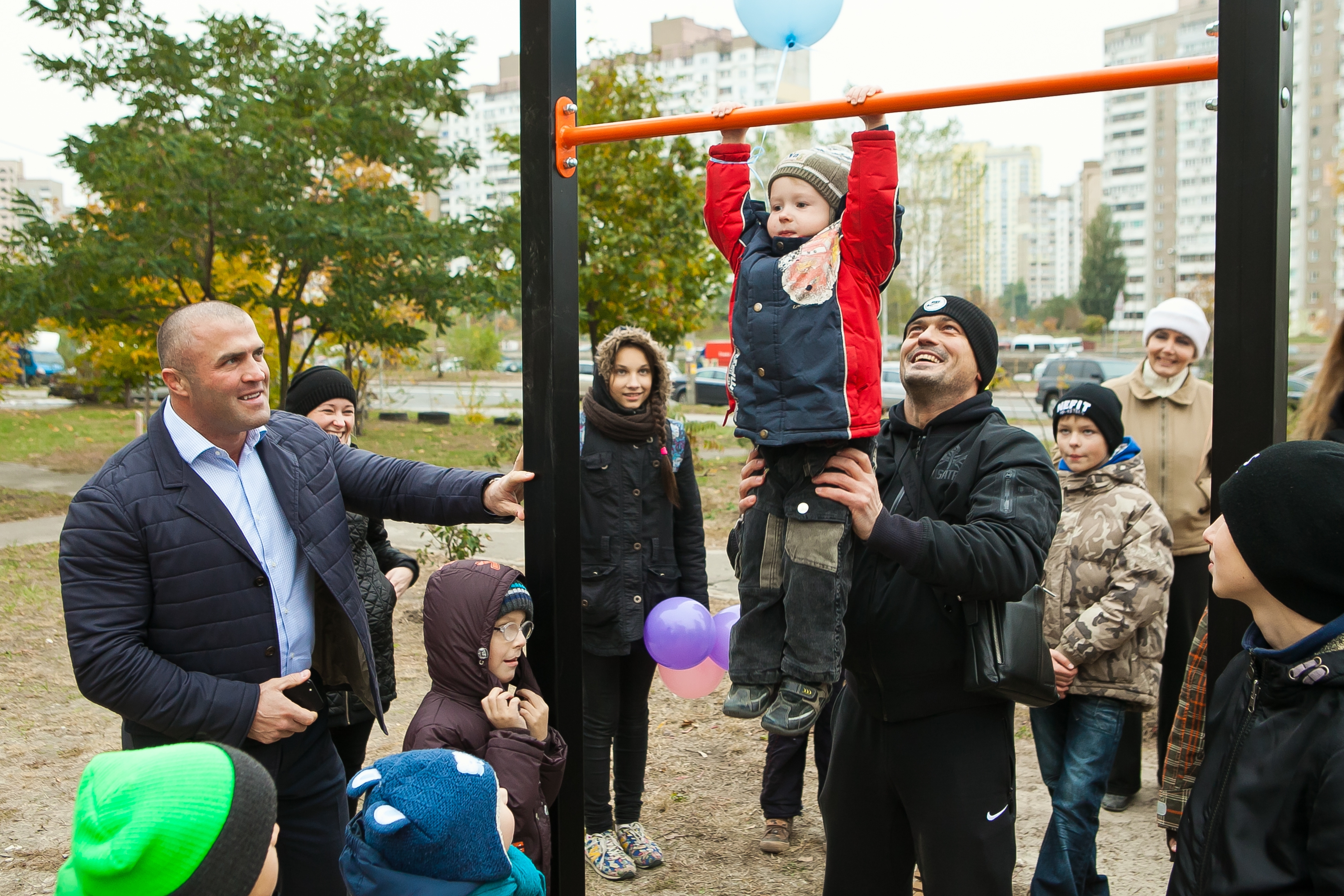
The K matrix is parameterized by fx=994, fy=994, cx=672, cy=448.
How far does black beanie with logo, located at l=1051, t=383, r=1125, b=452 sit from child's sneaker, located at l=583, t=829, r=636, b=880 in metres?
2.14

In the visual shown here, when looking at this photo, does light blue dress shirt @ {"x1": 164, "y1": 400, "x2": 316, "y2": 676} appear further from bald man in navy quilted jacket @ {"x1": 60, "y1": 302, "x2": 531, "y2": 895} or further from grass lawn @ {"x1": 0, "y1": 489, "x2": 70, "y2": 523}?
grass lawn @ {"x1": 0, "y1": 489, "x2": 70, "y2": 523}

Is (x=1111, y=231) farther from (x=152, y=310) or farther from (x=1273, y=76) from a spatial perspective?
(x=1273, y=76)

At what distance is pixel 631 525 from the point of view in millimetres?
3729

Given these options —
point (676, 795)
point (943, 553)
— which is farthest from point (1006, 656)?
point (676, 795)

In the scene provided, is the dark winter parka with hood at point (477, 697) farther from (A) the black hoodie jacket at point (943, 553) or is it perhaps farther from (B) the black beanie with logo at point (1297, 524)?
(B) the black beanie with logo at point (1297, 524)

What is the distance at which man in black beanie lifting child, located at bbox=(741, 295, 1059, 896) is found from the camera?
6.77 ft

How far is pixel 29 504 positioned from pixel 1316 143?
77.1 metres

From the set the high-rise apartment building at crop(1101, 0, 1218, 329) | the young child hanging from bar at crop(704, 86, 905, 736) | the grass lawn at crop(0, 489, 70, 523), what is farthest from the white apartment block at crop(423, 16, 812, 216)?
the high-rise apartment building at crop(1101, 0, 1218, 329)

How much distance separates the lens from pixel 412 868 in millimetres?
1691

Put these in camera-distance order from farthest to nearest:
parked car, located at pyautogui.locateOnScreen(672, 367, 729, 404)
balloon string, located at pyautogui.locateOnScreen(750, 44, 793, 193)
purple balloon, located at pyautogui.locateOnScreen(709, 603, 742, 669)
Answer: parked car, located at pyautogui.locateOnScreen(672, 367, 729, 404) < purple balloon, located at pyautogui.locateOnScreen(709, 603, 742, 669) < balloon string, located at pyautogui.locateOnScreen(750, 44, 793, 193)

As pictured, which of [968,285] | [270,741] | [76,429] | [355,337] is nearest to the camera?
[270,741]

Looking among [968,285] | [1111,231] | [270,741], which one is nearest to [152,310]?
[270,741]

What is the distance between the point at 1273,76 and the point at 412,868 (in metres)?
2.03

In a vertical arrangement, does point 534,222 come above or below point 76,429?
Answer: above
